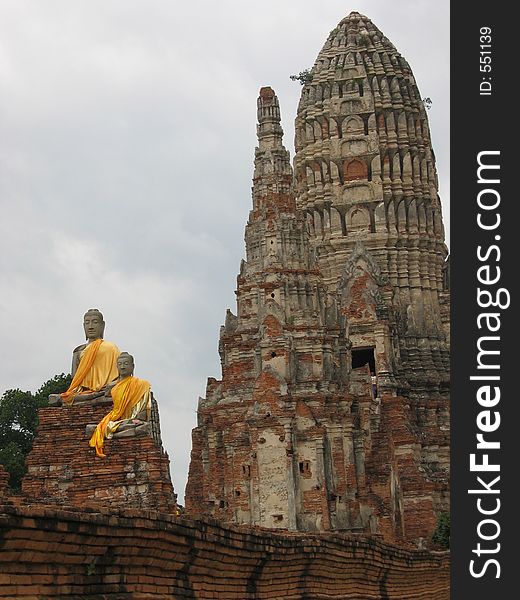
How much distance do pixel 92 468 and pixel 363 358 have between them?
135 feet

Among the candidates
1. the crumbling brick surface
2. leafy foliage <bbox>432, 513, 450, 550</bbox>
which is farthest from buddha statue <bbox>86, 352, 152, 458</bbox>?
leafy foliage <bbox>432, 513, 450, 550</bbox>

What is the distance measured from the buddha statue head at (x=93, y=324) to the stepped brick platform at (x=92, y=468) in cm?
113

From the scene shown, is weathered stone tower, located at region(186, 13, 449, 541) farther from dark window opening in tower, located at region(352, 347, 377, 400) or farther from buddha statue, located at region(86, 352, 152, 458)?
buddha statue, located at region(86, 352, 152, 458)

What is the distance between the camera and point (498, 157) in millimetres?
13484

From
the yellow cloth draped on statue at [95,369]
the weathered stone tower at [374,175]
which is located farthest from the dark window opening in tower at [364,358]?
the yellow cloth draped on statue at [95,369]

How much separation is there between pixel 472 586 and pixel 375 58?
55.7 meters

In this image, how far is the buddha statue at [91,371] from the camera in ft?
63.7

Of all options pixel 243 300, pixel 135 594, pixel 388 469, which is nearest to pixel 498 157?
pixel 135 594

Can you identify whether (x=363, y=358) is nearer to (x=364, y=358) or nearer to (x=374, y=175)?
(x=364, y=358)

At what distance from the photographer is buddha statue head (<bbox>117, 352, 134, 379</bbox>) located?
18.8m

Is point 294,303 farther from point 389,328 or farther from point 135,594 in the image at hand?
point 135,594

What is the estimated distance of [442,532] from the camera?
156ft

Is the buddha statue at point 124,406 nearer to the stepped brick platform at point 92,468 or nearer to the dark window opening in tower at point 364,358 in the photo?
the stepped brick platform at point 92,468

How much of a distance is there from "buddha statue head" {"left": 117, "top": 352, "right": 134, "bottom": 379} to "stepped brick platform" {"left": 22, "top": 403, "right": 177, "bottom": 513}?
572 mm
